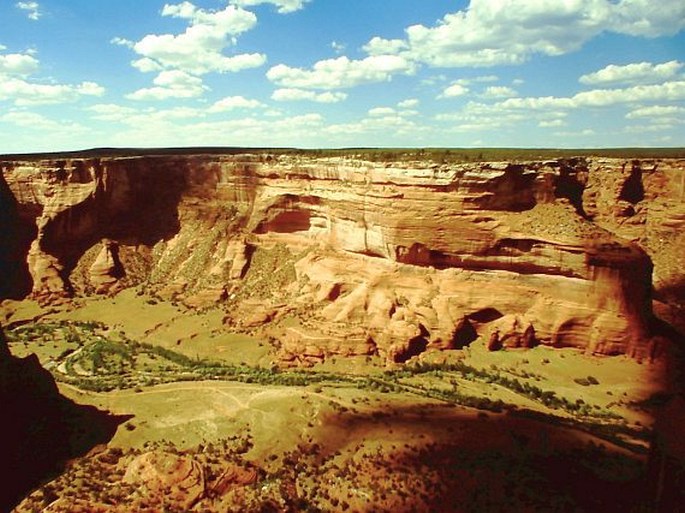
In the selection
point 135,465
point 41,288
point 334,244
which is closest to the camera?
point 135,465

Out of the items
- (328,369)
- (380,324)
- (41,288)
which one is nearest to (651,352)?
(380,324)

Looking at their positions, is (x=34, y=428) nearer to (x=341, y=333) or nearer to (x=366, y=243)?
(x=341, y=333)

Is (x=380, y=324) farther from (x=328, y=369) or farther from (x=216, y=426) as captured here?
(x=216, y=426)

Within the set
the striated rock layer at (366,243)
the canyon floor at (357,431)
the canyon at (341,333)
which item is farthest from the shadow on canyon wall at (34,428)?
the striated rock layer at (366,243)

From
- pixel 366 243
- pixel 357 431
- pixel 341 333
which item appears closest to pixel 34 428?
pixel 357 431

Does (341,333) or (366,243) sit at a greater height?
(366,243)
